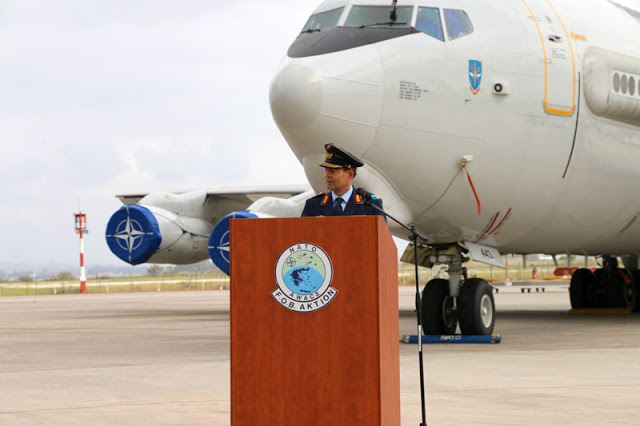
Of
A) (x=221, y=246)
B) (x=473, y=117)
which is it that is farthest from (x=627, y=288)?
(x=473, y=117)

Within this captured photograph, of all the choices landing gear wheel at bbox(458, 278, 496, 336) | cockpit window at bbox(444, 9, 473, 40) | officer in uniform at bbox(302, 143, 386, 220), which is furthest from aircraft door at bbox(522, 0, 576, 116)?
officer in uniform at bbox(302, 143, 386, 220)

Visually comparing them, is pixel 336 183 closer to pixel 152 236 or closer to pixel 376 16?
pixel 376 16

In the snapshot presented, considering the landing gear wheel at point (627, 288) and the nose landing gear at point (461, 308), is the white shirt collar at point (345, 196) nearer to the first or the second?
the nose landing gear at point (461, 308)

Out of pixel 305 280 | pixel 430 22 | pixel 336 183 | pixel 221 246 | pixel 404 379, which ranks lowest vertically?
pixel 404 379

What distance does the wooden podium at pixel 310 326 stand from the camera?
428 cm

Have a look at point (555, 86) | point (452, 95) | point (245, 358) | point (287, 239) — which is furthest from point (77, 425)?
point (555, 86)

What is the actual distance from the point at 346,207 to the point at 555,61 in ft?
24.4

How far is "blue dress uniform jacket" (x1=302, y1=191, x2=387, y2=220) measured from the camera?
5293mm

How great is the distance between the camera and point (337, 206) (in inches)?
216

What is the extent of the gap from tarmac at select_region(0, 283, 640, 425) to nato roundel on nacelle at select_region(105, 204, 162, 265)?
6.32 m

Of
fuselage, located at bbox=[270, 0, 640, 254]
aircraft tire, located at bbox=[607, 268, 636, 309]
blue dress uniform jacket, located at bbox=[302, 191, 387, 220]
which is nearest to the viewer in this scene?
Result: blue dress uniform jacket, located at bbox=[302, 191, 387, 220]

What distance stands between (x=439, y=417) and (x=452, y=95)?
594cm

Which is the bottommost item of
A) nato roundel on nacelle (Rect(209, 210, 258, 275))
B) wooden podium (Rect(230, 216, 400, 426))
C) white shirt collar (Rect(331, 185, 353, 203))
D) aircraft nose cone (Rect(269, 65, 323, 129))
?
wooden podium (Rect(230, 216, 400, 426))

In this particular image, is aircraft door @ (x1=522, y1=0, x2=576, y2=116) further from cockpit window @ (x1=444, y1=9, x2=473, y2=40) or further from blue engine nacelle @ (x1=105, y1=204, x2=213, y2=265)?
blue engine nacelle @ (x1=105, y1=204, x2=213, y2=265)
